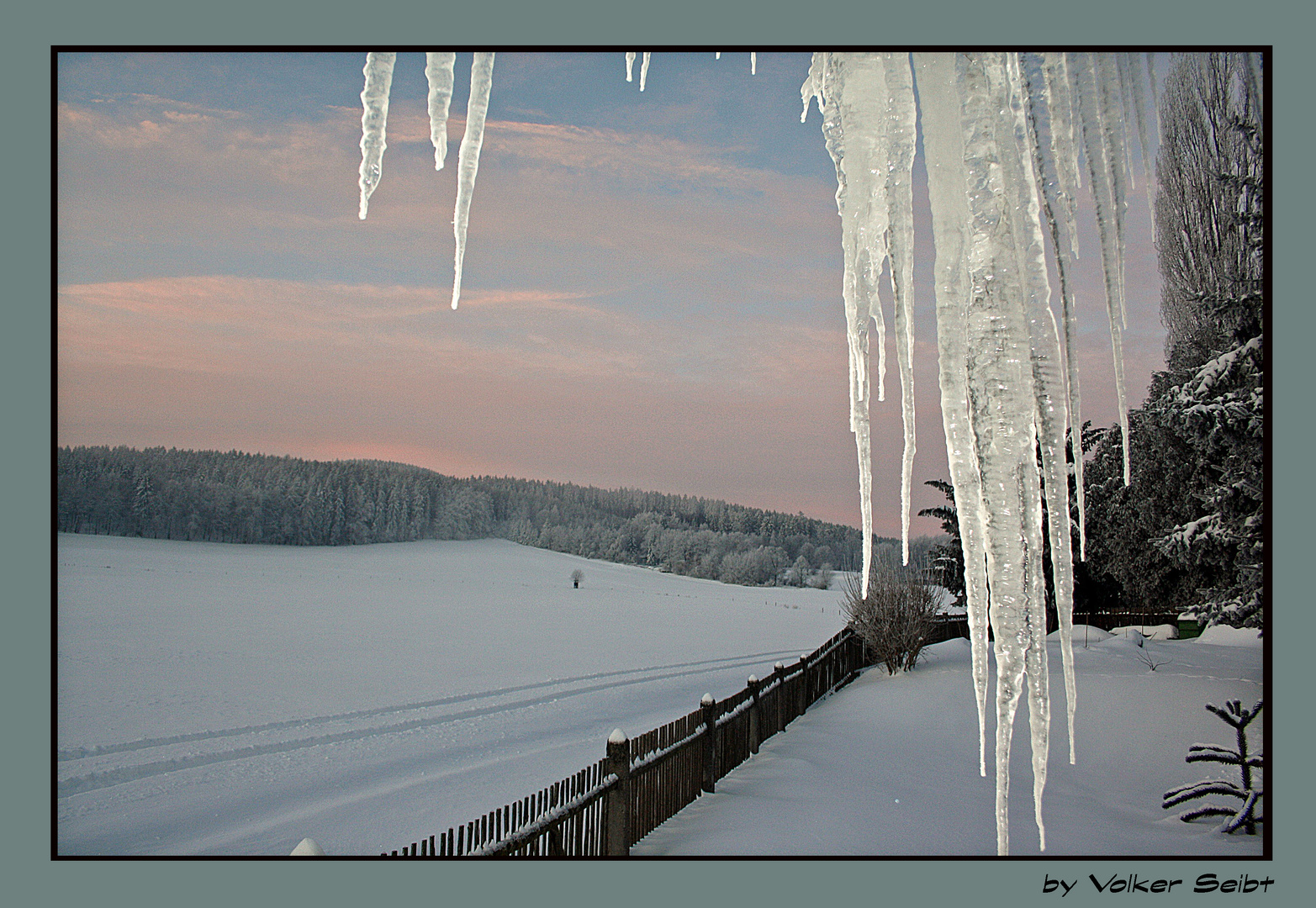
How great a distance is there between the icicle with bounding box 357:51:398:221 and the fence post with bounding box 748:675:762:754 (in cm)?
499

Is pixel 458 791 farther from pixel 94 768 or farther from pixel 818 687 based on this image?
pixel 818 687

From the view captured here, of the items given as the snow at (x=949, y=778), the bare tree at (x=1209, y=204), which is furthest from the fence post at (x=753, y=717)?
the bare tree at (x=1209, y=204)

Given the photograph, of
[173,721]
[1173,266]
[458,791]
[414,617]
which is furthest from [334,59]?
[414,617]

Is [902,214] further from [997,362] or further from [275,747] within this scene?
[275,747]

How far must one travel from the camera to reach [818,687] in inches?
324

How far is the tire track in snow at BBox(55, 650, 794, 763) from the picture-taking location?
5805 mm

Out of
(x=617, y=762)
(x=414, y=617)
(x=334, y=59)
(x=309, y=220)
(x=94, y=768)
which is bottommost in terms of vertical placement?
(x=414, y=617)

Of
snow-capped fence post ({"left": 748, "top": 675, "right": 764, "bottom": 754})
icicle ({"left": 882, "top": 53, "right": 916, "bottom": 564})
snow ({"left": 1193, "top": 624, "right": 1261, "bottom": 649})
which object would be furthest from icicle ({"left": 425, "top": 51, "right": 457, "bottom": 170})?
snow ({"left": 1193, "top": 624, "right": 1261, "bottom": 649})

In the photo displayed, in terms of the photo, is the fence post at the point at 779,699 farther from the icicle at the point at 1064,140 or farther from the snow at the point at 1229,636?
the icicle at the point at 1064,140

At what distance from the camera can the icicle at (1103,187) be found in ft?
3.59

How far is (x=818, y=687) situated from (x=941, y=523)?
623cm

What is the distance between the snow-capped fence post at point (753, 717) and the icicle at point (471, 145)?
4.87 m

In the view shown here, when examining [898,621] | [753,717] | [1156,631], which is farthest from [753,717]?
[1156,631]

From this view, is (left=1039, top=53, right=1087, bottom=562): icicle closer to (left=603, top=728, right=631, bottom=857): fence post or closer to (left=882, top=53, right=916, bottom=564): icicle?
(left=882, top=53, right=916, bottom=564): icicle
